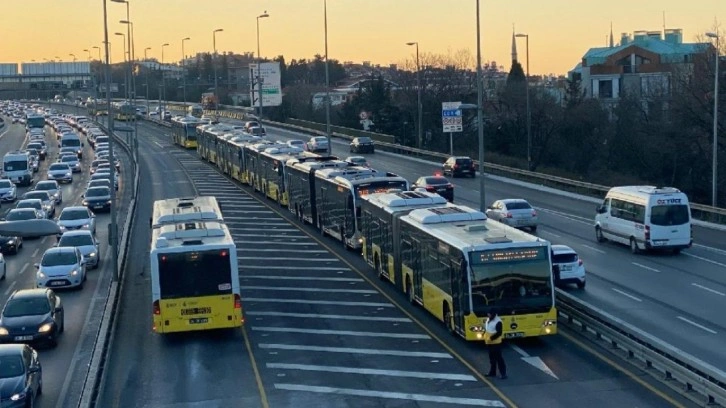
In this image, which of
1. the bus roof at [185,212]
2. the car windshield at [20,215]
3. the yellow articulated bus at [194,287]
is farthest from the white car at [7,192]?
the yellow articulated bus at [194,287]

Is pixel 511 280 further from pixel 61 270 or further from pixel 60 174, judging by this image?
pixel 60 174

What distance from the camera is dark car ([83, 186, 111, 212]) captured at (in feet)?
172

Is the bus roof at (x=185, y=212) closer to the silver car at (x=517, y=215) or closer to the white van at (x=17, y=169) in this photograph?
the silver car at (x=517, y=215)

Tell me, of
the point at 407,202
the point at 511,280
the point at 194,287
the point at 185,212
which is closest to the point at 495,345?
the point at 511,280

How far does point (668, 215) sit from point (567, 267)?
311 inches

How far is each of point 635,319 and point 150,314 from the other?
11913 millimetres

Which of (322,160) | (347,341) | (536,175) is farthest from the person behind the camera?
(536,175)

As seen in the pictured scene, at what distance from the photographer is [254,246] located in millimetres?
39438

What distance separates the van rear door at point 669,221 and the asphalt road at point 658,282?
55cm

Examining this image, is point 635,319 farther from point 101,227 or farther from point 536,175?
point 536,175

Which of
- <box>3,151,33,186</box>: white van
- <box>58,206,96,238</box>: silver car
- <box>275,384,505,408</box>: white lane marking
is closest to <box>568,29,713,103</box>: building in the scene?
<box>3,151,33,186</box>: white van

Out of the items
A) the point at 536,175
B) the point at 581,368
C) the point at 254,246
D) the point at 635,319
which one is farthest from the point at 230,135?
the point at 581,368

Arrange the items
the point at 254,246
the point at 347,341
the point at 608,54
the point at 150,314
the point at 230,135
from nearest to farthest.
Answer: the point at 347,341 → the point at 150,314 → the point at 254,246 → the point at 230,135 → the point at 608,54

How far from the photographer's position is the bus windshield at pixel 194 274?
23.4 metres
